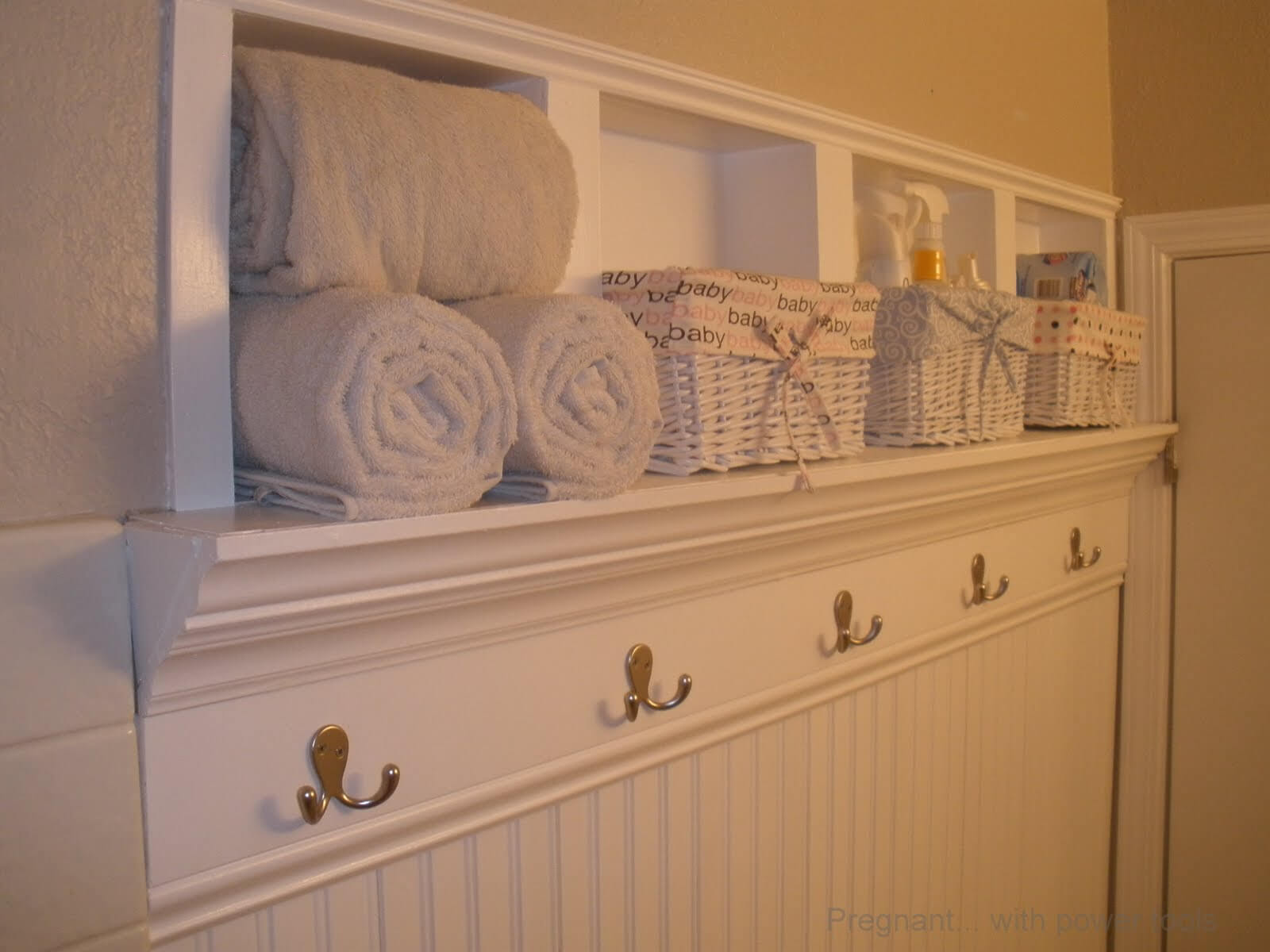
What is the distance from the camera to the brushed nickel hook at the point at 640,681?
0.82m

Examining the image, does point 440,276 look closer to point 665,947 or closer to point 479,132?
point 479,132

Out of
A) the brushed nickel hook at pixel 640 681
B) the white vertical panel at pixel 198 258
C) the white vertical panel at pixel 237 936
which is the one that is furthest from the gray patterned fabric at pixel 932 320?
the white vertical panel at pixel 237 936

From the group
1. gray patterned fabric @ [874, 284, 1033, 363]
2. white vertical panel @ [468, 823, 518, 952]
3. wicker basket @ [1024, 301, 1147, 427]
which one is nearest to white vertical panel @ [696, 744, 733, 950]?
white vertical panel @ [468, 823, 518, 952]

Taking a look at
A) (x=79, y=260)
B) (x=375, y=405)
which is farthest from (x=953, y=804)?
(x=79, y=260)

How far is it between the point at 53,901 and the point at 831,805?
741 millimetres

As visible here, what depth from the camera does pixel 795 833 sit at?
3.46ft

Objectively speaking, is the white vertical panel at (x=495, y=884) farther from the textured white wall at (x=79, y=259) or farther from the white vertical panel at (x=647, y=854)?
the textured white wall at (x=79, y=259)

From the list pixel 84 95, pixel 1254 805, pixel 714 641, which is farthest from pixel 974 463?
pixel 1254 805

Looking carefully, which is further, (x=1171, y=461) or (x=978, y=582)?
(x=1171, y=461)

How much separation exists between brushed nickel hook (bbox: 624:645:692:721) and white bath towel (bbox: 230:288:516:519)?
10.2 inches

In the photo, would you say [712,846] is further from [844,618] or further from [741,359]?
[741,359]

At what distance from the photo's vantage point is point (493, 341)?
61 centimetres

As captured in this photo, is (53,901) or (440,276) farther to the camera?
(440,276)

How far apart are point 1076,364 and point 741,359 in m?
0.68
